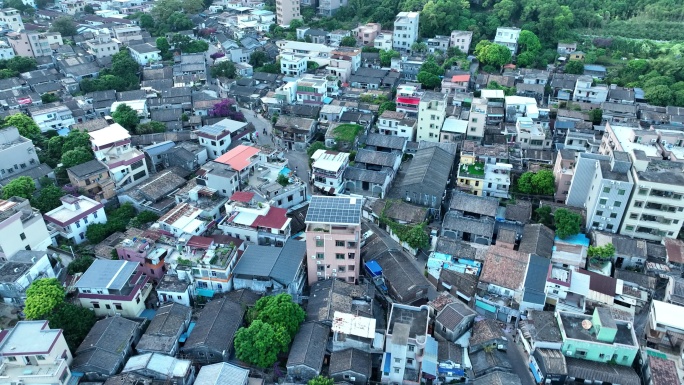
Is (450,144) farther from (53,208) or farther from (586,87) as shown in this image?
(53,208)

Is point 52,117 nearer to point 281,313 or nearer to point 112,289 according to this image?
point 112,289

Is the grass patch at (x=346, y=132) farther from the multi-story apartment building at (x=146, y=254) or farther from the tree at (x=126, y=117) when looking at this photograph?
the tree at (x=126, y=117)

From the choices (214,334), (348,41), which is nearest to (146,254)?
(214,334)

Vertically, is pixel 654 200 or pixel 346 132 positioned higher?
pixel 654 200

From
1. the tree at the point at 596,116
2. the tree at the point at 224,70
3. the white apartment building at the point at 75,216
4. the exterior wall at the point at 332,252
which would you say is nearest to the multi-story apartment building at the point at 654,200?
the tree at the point at 596,116

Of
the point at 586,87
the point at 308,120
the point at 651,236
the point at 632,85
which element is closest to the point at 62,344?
the point at 308,120
